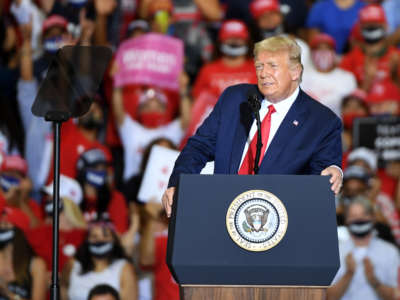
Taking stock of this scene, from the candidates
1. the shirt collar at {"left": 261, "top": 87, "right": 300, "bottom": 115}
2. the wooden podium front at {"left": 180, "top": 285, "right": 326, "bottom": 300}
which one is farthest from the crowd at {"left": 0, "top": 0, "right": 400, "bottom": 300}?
the wooden podium front at {"left": 180, "top": 285, "right": 326, "bottom": 300}

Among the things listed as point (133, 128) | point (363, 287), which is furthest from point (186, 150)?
point (133, 128)

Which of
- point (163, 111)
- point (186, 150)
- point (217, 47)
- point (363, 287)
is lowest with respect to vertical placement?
point (363, 287)

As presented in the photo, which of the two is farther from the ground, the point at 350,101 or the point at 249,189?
the point at 350,101

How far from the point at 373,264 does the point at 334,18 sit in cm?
273

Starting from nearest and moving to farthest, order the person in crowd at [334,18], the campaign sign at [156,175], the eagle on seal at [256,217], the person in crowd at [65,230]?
1. the eagle on seal at [256,217]
2. the person in crowd at [65,230]
3. the campaign sign at [156,175]
4. the person in crowd at [334,18]

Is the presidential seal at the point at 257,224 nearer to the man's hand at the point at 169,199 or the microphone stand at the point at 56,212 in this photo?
the man's hand at the point at 169,199

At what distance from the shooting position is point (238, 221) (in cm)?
290

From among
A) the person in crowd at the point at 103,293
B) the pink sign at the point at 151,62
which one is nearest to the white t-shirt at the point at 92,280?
the person in crowd at the point at 103,293

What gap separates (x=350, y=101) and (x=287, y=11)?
1.18m

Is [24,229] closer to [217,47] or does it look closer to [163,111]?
[163,111]

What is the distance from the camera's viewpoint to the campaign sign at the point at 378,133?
696 centimetres

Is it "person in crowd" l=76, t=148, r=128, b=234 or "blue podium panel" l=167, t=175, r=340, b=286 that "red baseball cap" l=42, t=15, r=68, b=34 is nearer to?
"person in crowd" l=76, t=148, r=128, b=234

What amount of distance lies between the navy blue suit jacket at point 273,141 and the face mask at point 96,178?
331 cm

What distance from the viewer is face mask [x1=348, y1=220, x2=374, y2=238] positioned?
6141 millimetres
